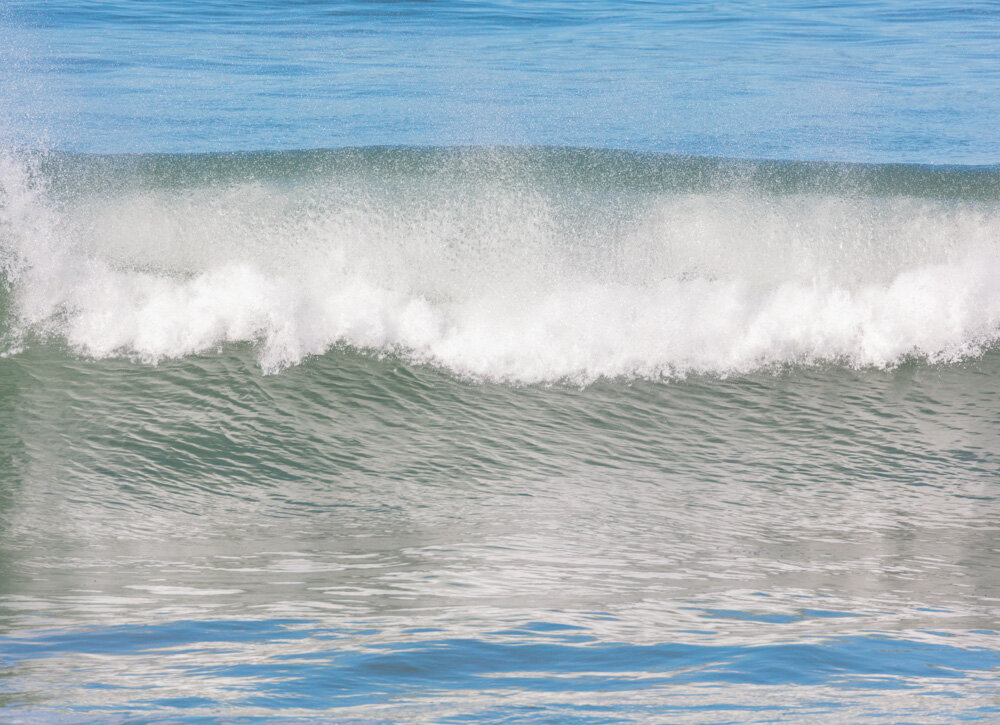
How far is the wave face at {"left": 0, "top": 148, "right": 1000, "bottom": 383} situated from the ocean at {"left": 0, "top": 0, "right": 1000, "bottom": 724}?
0.03m

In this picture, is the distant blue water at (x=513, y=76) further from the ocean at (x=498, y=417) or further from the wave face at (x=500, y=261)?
the wave face at (x=500, y=261)

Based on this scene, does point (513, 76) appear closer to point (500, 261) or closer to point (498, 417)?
point (500, 261)

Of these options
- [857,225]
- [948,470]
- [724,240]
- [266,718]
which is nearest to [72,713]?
[266,718]

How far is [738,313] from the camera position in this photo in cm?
607

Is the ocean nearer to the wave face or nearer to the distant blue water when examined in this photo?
the wave face

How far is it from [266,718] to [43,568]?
190 cm

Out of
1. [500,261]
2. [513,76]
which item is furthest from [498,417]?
[513,76]

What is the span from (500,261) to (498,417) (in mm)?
1406

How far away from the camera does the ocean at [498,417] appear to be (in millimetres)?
2486

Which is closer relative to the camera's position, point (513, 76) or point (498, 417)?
point (498, 417)

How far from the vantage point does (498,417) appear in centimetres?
534

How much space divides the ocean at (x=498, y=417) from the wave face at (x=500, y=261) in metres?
0.03

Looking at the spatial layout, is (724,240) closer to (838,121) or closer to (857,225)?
(857,225)

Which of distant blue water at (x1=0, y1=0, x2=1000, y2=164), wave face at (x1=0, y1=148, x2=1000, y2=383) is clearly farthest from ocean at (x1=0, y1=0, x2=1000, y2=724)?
distant blue water at (x1=0, y1=0, x2=1000, y2=164)
